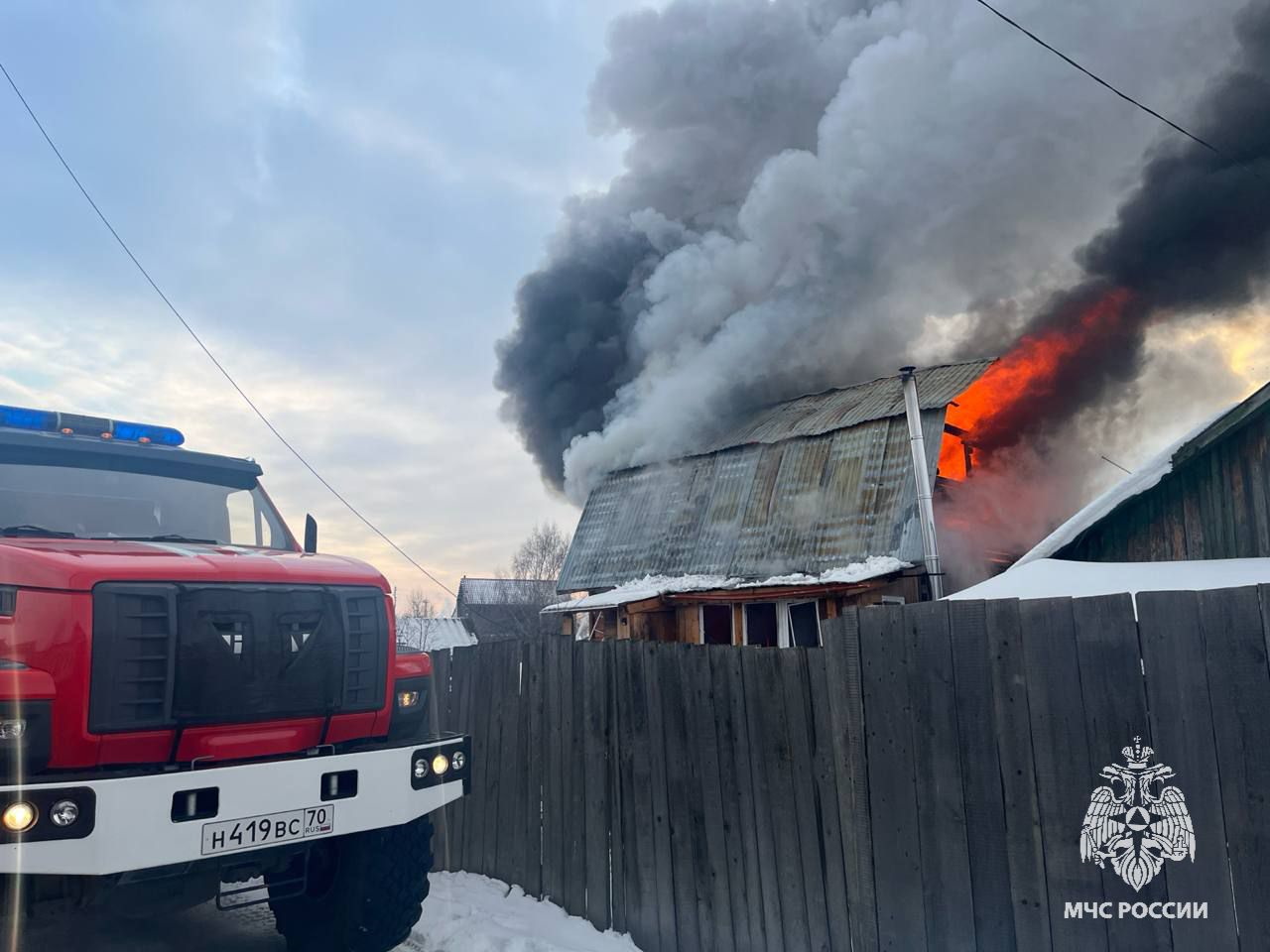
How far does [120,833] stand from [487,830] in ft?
12.6

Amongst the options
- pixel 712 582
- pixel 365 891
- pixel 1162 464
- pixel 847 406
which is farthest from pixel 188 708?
pixel 847 406

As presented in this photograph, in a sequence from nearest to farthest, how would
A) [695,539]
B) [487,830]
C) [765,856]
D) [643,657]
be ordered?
[765,856] < [643,657] < [487,830] < [695,539]

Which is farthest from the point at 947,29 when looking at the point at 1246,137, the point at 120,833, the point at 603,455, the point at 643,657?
the point at 120,833

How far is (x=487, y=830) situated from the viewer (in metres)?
7.05

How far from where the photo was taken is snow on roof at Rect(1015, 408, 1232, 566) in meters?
6.66

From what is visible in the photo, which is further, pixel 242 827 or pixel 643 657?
pixel 643 657

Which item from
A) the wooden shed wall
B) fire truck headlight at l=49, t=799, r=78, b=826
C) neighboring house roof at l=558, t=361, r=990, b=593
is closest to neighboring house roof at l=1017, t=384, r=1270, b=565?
the wooden shed wall

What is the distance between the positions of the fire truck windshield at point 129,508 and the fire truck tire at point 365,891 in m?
1.91

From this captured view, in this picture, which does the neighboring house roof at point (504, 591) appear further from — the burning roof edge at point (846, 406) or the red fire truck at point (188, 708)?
the red fire truck at point (188, 708)

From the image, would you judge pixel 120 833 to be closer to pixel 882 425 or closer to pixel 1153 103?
pixel 882 425

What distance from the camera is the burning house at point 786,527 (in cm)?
1316

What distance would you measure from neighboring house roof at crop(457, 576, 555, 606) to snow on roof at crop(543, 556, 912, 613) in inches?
1575

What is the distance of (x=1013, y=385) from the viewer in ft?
48.0

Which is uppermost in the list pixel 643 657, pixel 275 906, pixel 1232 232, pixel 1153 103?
pixel 1153 103
